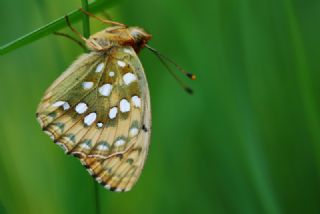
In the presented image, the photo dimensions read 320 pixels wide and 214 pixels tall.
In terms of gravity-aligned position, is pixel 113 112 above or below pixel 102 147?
above

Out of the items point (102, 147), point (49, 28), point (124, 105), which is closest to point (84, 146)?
point (102, 147)

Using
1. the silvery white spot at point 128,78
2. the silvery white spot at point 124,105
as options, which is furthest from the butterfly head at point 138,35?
the silvery white spot at point 124,105

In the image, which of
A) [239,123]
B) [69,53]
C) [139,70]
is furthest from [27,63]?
[239,123]

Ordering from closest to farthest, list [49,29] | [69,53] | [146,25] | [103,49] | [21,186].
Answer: [49,29] → [21,186] → [103,49] → [69,53] → [146,25]

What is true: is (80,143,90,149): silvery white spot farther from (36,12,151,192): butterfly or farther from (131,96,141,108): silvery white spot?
(131,96,141,108): silvery white spot

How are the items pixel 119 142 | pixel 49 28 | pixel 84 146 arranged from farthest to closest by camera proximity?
pixel 119 142 → pixel 84 146 → pixel 49 28

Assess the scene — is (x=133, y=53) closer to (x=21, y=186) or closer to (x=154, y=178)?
(x=154, y=178)

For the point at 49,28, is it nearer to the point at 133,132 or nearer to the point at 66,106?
the point at 66,106
